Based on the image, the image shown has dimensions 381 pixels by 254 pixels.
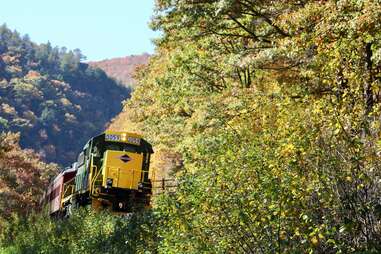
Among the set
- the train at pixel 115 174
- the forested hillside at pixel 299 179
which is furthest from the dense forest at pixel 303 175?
the train at pixel 115 174

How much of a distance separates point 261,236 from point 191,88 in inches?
826

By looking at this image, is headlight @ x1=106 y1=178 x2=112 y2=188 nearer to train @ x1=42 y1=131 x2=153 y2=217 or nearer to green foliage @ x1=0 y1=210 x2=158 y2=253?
train @ x1=42 y1=131 x2=153 y2=217

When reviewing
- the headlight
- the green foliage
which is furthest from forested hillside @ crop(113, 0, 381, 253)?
the headlight

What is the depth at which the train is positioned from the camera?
Answer: 79.4 ft

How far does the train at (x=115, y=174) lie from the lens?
24.2 m

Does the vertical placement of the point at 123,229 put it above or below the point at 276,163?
below

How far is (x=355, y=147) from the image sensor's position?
8133 millimetres

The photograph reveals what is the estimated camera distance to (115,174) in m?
24.4

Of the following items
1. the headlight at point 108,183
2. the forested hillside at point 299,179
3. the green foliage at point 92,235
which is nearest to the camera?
the forested hillside at point 299,179

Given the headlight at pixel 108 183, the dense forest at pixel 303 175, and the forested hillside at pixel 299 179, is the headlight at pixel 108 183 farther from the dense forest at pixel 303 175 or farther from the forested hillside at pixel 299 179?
the forested hillside at pixel 299 179

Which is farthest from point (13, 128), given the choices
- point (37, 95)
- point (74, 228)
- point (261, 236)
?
point (261, 236)

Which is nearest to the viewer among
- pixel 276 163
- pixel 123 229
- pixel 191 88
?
pixel 276 163

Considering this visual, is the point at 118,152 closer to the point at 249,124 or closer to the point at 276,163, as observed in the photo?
the point at 249,124

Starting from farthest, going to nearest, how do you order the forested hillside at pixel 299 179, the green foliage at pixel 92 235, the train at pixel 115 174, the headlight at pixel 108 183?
the train at pixel 115 174 < the headlight at pixel 108 183 < the green foliage at pixel 92 235 < the forested hillside at pixel 299 179
